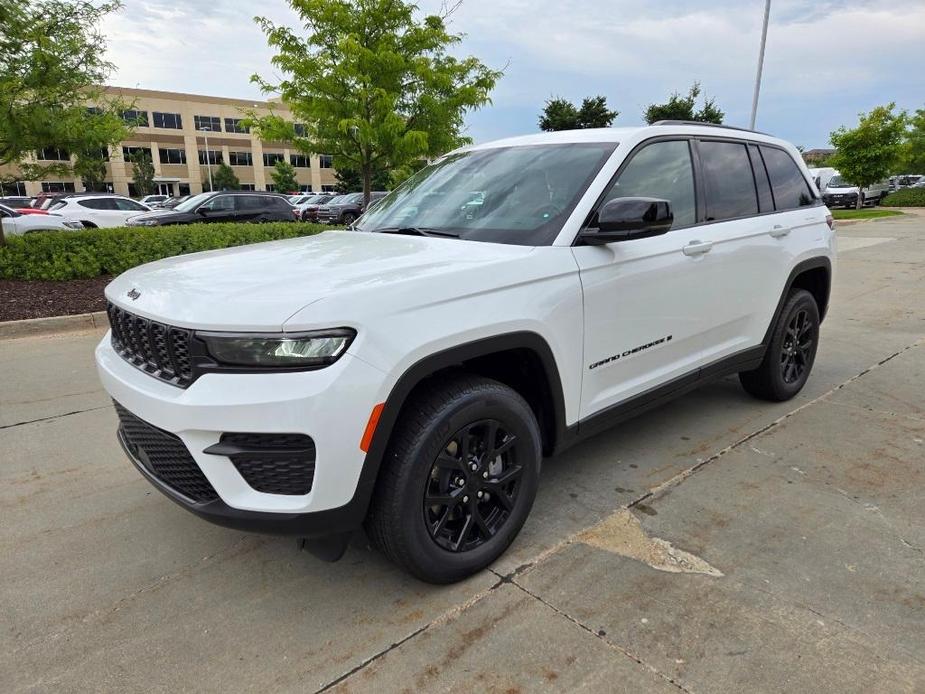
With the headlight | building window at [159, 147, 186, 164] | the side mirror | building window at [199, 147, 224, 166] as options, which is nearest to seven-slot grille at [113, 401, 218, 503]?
the headlight

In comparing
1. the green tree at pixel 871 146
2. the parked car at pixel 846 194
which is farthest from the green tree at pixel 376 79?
the parked car at pixel 846 194

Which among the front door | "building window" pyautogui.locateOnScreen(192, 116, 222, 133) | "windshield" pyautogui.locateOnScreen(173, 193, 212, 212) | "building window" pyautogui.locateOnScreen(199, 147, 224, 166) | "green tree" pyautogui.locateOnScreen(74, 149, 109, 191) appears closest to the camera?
the front door

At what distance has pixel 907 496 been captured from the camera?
3352 mm

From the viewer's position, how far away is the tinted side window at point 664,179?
3.27 meters

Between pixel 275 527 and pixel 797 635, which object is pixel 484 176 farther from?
pixel 797 635

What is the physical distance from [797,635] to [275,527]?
6.24 feet

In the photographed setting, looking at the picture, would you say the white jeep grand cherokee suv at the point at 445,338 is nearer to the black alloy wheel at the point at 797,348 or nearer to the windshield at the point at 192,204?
the black alloy wheel at the point at 797,348

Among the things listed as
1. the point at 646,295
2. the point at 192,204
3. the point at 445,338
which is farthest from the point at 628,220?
the point at 192,204

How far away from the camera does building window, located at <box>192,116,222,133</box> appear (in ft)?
245

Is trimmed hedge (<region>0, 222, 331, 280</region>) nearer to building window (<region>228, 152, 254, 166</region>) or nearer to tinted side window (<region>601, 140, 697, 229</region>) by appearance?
tinted side window (<region>601, 140, 697, 229</region>)

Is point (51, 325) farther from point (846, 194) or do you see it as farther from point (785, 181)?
point (846, 194)

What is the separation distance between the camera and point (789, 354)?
464 cm

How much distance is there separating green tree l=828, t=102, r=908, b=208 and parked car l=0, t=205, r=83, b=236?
91.8 ft

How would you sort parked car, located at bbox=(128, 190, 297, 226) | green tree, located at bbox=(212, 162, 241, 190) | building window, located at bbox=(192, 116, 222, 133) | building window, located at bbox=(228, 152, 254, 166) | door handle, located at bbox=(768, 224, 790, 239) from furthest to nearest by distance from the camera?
1. building window, located at bbox=(228, 152, 254, 166)
2. building window, located at bbox=(192, 116, 222, 133)
3. green tree, located at bbox=(212, 162, 241, 190)
4. parked car, located at bbox=(128, 190, 297, 226)
5. door handle, located at bbox=(768, 224, 790, 239)
